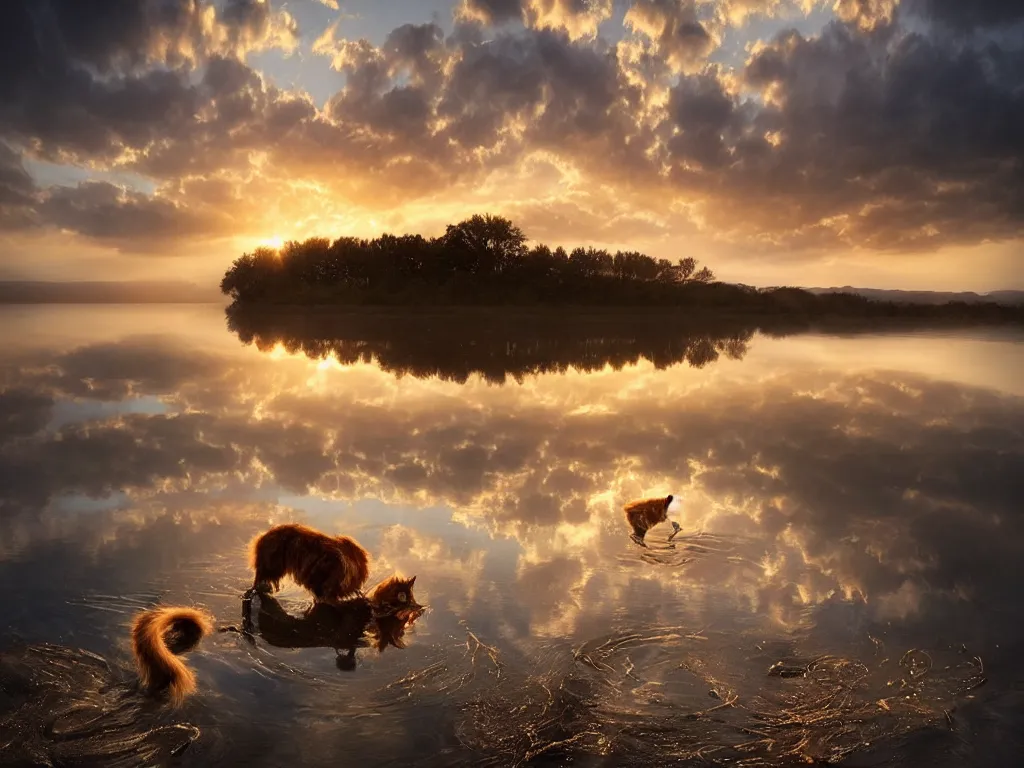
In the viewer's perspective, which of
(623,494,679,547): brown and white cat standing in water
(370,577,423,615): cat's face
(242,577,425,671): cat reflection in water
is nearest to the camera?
(242,577,425,671): cat reflection in water

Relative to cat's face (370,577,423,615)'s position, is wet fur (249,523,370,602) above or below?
above

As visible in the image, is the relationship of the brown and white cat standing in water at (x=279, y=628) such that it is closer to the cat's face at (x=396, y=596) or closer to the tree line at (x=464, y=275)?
the cat's face at (x=396, y=596)

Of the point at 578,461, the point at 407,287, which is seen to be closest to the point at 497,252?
the point at 407,287

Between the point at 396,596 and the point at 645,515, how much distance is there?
3046 mm

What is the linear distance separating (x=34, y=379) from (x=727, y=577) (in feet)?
61.1

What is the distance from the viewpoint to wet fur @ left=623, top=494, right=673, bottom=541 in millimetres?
7480

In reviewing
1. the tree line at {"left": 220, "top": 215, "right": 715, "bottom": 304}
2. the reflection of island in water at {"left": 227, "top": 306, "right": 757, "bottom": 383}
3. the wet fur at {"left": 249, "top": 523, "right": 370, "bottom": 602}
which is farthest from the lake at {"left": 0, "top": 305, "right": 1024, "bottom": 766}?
the tree line at {"left": 220, "top": 215, "right": 715, "bottom": 304}

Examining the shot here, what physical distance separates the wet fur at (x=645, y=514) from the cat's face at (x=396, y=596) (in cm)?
277

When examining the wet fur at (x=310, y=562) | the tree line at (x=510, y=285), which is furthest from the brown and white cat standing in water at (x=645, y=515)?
the tree line at (x=510, y=285)

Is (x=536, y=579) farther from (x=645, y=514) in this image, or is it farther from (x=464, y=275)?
(x=464, y=275)

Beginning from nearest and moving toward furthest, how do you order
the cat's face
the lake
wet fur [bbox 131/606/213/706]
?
the lake < wet fur [bbox 131/606/213/706] < the cat's face

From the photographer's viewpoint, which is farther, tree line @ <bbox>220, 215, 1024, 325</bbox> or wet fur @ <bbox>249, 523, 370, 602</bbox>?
tree line @ <bbox>220, 215, 1024, 325</bbox>

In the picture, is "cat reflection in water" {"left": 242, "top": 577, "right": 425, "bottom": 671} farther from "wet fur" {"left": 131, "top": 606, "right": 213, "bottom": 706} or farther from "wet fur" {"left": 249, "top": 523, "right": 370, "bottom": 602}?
"wet fur" {"left": 131, "top": 606, "right": 213, "bottom": 706}

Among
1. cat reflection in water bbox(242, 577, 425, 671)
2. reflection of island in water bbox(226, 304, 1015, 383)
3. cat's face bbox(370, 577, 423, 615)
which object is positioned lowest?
cat reflection in water bbox(242, 577, 425, 671)
